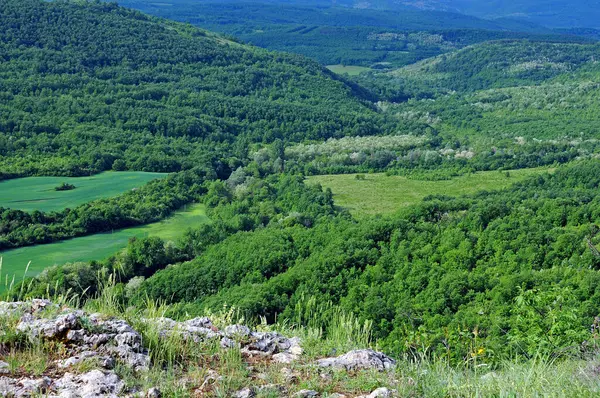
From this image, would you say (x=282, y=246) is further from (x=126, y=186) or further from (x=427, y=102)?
(x=427, y=102)

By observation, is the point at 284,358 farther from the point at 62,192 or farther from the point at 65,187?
the point at 65,187

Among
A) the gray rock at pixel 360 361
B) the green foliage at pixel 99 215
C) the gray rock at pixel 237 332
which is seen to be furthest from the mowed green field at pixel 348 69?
the gray rock at pixel 360 361

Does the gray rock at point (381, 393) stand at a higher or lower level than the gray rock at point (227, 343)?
higher

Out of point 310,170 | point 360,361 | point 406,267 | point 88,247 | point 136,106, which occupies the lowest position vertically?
point 310,170

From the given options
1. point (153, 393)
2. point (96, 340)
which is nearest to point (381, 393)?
point (153, 393)

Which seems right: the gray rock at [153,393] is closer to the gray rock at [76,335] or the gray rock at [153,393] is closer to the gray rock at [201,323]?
the gray rock at [76,335]

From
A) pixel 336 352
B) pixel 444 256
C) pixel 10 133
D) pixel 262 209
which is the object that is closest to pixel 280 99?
pixel 10 133

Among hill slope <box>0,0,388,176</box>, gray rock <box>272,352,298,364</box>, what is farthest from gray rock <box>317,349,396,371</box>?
hill slope <box>0,0,388,176</box>
